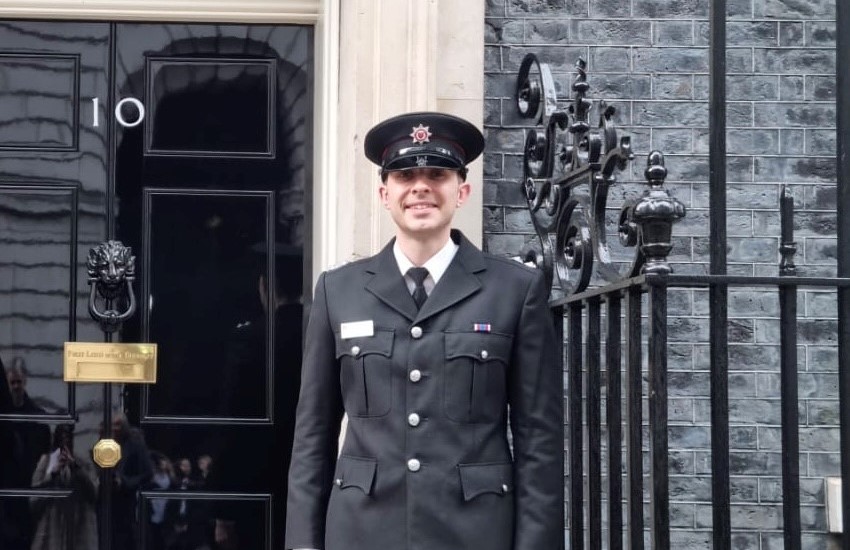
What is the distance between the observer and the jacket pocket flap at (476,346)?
355cm

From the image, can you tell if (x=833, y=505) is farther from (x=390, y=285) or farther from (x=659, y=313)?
(x=390, y=285)

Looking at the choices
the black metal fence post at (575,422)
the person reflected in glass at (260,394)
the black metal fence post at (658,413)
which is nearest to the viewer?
the black metal fence post at (658,413)

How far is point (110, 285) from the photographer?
17.4ft

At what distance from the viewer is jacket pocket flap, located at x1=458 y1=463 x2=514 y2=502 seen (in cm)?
348

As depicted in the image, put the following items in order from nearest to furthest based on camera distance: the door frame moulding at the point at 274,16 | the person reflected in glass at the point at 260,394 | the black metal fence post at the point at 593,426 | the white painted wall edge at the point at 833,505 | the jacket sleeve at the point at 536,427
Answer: the jacket sleeve at the point at 536,427
the black metal fence post at the point at 593,426
the white painted wall edge at the point at 833,505
the door frame moulding at the point at 274,16
the person reflected in glass at the point at 260,394

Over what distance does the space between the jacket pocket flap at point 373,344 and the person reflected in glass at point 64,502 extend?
Answer: 2033 mm

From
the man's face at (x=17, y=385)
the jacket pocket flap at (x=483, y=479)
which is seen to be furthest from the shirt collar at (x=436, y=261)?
the man's face at (x=17, y=385)

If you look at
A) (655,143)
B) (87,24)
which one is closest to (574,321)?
(655,143)

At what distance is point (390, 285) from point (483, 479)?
548 mm

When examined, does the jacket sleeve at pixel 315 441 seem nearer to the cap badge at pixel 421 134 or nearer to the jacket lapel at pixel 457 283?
the jacket lapel at pixel 457 283

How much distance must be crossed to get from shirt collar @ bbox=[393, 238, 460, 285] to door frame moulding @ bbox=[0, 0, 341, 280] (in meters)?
1.50

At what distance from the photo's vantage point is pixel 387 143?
3736 mm

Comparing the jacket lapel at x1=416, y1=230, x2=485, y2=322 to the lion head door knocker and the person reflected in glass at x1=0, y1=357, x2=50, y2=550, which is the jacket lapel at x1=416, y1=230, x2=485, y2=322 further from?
the person reflected in glass at x1=0, y1=357, x2=50, y2=550

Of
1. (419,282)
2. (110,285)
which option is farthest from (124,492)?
(419,282)
